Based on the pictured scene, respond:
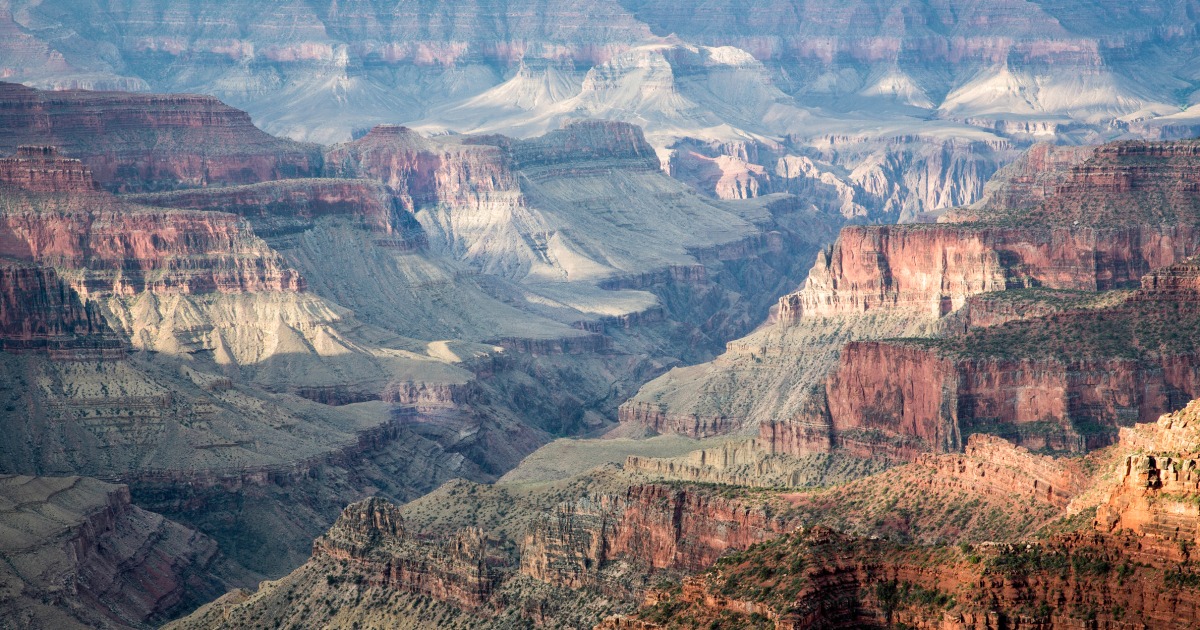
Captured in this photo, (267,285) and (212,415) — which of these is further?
(267,285)

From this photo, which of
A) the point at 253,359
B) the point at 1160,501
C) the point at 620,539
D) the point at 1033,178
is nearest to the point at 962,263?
the point at 1033,178

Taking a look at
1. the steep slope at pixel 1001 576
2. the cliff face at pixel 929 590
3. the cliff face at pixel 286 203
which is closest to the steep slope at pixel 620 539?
the steep slope at pixel 1001 576

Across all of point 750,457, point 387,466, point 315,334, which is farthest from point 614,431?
point 750,457

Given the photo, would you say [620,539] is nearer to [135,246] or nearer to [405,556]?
[405,556]

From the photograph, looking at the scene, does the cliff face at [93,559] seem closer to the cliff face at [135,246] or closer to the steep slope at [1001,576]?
the cliff face at [135,246]

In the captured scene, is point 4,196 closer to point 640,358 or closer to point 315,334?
point 315,334

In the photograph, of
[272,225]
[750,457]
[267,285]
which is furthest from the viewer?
[272,225]

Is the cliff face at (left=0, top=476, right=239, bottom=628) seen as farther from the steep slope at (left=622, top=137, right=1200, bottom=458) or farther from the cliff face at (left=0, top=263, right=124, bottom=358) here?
the steep slope at (left=622, top=137, right=1200, bottom=458)

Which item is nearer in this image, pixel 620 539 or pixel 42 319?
pixel 620 539
